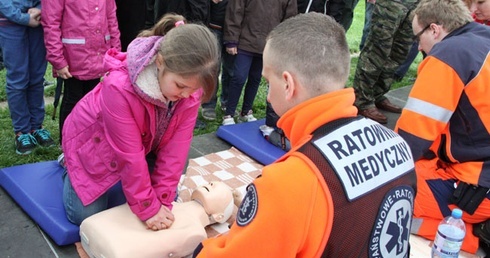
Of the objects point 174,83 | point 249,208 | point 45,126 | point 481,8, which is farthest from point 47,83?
point 249,208

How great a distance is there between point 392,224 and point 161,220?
128 centimetres

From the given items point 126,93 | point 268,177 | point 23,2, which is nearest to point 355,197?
point 268,177

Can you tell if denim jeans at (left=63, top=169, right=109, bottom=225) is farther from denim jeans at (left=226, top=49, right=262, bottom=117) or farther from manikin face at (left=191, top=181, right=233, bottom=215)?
denim jeans at (left=226, top=49, right=262, bottom=117)

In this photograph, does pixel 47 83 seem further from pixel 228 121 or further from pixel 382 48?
pixel 382 48

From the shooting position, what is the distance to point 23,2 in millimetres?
3051

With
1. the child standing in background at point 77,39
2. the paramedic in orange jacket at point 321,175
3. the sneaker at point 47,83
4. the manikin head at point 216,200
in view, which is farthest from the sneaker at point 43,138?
the paramedic in orange jacket at point 321,175

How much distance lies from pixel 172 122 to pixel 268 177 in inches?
50.2

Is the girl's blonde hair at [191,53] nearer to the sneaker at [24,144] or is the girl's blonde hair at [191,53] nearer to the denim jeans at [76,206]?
the denim jeans at [76,206]

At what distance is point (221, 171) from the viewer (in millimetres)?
3438

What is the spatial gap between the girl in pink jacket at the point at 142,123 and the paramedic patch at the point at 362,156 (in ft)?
2.97

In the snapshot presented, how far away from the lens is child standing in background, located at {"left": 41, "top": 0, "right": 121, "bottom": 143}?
9.96 feet

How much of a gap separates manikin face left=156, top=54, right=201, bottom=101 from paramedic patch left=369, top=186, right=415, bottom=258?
104 cm

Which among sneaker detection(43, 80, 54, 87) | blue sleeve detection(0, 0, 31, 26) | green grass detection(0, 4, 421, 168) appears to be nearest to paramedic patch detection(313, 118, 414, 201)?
blue sleeve detection(0, 0, 31, 26)

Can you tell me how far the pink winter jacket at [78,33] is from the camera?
9.94 feet
